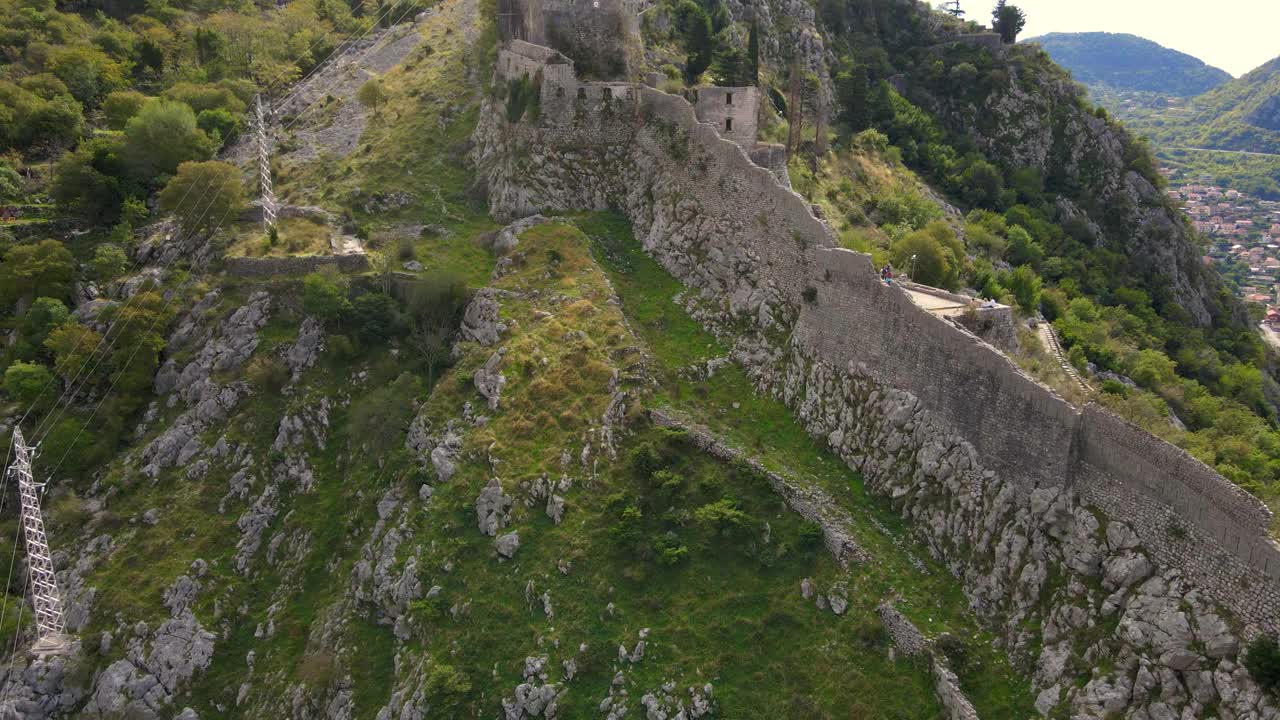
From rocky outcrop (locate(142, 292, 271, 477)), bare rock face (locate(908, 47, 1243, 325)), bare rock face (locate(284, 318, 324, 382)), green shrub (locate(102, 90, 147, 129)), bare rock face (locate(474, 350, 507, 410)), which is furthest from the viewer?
bare rock face (locate(908, 47, 1243, 325))

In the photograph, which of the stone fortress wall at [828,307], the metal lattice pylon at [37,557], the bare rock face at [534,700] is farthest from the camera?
the metal lattice pylon at [37,557]

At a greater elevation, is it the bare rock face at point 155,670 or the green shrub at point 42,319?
the green shrub at point 42,319

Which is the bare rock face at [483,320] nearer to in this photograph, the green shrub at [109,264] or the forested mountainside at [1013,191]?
the forested mountainside at [1013,191]

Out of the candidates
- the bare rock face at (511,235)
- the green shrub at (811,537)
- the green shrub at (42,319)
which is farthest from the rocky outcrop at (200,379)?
the green shrub at (811,537)

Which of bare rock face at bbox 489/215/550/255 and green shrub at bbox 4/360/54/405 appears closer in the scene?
green shrub at bbox 4/360/54/405

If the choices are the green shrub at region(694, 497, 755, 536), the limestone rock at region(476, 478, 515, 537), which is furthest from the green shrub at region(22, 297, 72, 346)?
the green shrub at region(694, 497, 755, 536)

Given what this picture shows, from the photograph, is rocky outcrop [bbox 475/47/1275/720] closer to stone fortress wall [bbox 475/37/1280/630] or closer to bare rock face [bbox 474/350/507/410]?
stone fortress wall [bbox 475/37/1280/630]

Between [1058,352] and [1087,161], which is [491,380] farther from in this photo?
[1087,161]
